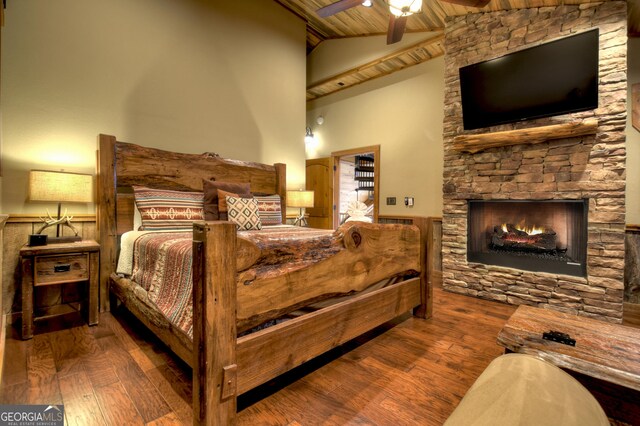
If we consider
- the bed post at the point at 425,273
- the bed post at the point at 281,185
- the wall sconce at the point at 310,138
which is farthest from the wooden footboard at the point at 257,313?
the wall sconce at the point at 310,138

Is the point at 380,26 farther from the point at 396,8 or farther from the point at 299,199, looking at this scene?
the point at 299,199

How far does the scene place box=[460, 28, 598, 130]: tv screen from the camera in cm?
262

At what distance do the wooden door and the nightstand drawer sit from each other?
12.4ft

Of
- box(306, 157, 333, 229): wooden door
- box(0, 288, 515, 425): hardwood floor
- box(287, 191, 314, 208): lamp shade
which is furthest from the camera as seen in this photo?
box(306, 157, 333, 229): wooden door

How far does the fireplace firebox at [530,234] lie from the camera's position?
2.81 m

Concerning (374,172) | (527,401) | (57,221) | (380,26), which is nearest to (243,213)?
(57,221)

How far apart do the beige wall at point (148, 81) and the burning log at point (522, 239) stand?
9.39ft

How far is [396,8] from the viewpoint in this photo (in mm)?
2301

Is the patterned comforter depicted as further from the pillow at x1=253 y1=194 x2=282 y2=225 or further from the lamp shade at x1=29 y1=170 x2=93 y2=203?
the pillow at x1=253 y1=194 x2=282 y2=225

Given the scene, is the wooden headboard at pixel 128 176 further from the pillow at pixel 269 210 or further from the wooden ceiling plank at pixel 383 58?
the wooden ceiling plank at pixel 383 58

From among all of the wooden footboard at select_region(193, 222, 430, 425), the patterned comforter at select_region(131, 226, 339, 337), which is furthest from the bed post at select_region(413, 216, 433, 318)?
the patterned comforter at select_region(131, 226, 339, 337)

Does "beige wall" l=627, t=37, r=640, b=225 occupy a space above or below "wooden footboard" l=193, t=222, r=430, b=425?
above

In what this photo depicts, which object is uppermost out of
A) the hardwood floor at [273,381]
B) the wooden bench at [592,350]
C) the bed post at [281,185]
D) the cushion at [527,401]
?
the bed post at [281,185]
